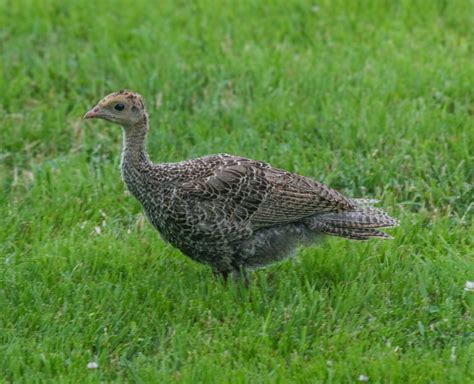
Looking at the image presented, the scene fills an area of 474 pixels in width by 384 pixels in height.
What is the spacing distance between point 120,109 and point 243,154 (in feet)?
5.74

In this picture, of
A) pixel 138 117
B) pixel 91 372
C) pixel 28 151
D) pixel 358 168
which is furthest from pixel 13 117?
pixel 91 372

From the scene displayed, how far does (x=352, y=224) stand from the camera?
7000mm

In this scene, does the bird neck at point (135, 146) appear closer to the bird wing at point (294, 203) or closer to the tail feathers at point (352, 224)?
the bird wing at point (294, 203)

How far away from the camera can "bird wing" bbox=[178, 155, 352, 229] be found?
6969mm

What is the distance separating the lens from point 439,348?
6258 mm

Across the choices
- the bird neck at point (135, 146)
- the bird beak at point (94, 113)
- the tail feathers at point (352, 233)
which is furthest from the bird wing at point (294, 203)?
the bird beak at point (94, 113)

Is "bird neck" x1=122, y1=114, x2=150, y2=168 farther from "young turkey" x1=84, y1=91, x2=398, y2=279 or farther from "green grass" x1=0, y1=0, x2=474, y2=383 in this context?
"green grass" x1=0, y1=0, x2=474, y2=383

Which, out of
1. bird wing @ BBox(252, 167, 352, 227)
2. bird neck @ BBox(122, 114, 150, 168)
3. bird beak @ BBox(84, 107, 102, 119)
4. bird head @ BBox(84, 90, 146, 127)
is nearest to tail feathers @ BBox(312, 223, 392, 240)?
bird wing @ BBox(252, 167, 352, 227)

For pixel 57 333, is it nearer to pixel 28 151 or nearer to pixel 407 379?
pixel 407 379

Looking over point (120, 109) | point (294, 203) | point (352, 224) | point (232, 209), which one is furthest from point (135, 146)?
point (352, 224)

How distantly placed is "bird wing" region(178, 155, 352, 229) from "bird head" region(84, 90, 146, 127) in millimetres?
632

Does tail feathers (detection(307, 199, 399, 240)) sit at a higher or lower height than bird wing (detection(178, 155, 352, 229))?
lower

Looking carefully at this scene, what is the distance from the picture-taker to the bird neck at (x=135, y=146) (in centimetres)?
720

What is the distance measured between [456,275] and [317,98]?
3.07 m
